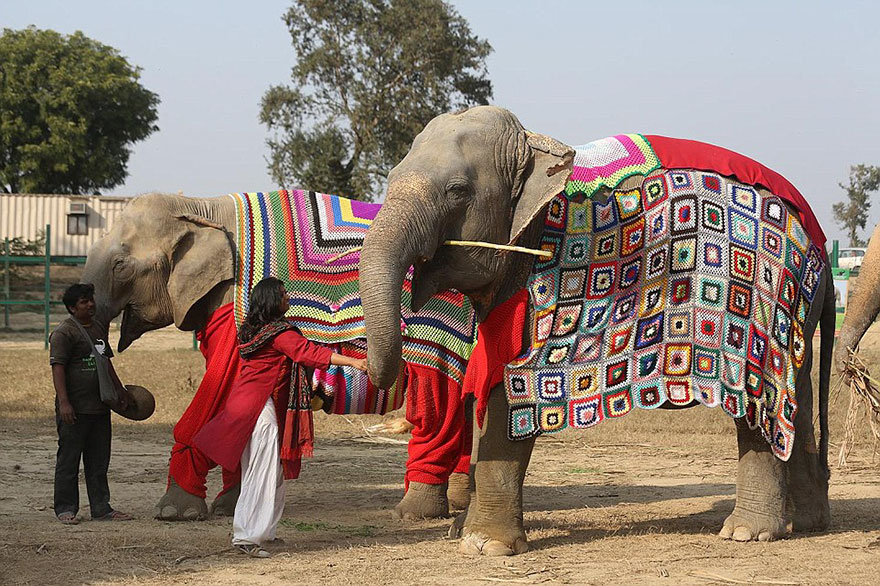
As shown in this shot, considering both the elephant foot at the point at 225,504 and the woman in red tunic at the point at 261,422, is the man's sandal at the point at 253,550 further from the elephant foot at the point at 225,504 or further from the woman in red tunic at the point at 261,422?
the elephant foot at the point at 225,504

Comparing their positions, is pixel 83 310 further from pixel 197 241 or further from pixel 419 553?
pixel 419 553

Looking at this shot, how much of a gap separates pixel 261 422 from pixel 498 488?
4.28 feet

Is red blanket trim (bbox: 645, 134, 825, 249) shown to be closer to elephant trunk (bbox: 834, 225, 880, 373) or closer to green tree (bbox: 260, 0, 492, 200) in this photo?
elephant trunk (bbox: 834, 225, 880, 373)

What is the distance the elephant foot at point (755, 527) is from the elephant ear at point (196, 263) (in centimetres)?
349

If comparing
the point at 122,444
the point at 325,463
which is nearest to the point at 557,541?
the point at 325,463

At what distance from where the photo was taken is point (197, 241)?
315 inches

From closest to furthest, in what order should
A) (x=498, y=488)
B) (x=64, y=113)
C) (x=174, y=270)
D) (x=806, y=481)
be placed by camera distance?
(x=498, y=488)
(x=806, y=481)
(x=174, y=270)
(x=64, y=113)

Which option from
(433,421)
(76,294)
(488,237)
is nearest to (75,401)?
(76,294)

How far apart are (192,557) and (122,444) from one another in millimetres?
4990

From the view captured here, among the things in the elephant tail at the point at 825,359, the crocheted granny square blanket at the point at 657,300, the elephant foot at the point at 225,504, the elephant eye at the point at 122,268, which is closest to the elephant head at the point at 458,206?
the crocheted granny square blanket at the point at 657,300

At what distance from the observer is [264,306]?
644cm

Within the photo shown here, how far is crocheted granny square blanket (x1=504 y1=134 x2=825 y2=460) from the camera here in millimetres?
6445

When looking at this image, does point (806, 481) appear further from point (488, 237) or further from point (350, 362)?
point (350, 362)

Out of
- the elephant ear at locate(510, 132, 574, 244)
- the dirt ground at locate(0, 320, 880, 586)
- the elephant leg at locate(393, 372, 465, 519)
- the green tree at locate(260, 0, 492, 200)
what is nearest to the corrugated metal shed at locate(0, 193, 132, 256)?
the green tree at locate(260, 0, 492, 200)
